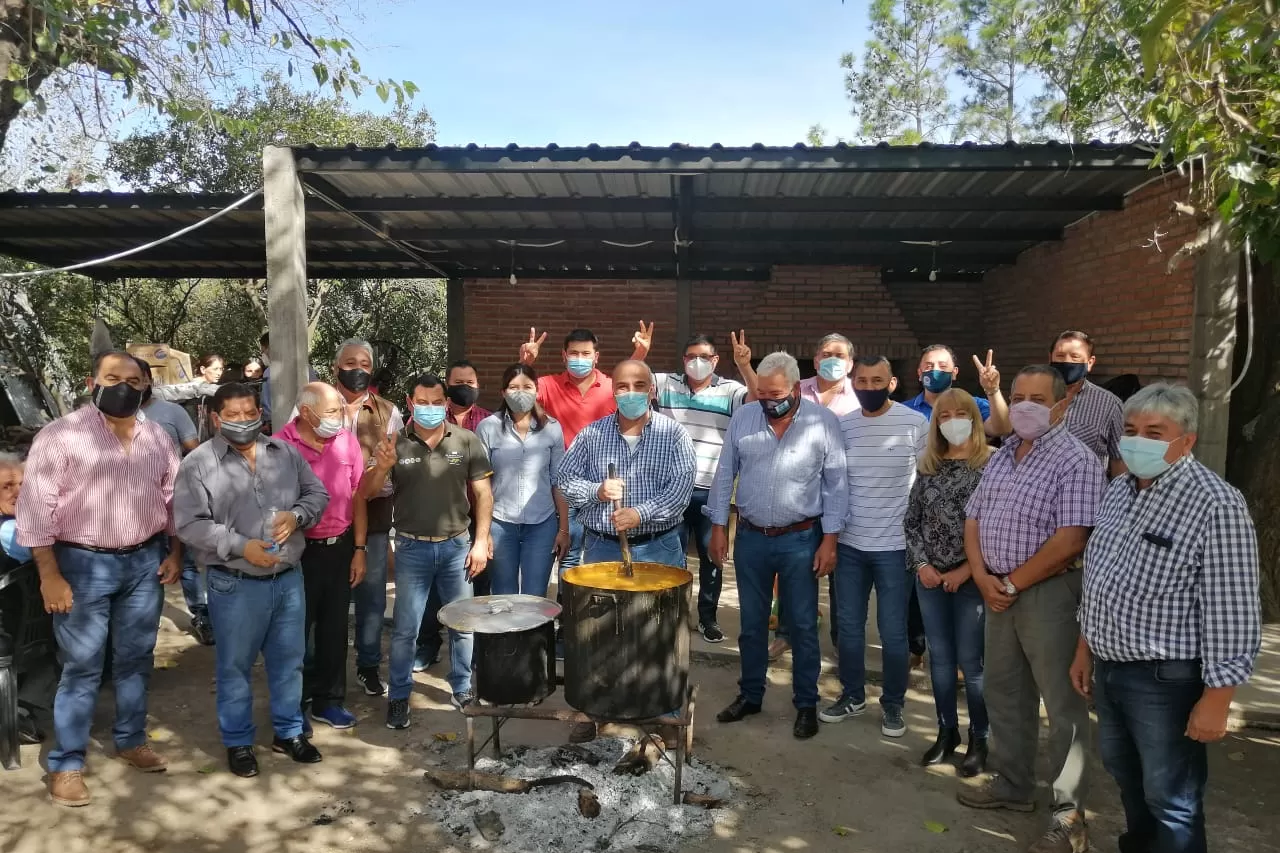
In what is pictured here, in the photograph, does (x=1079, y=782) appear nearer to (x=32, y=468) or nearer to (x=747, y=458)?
(x=747, y=458)

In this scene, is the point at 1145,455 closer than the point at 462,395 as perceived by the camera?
Yes

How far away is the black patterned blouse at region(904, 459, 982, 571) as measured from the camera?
3752 mm

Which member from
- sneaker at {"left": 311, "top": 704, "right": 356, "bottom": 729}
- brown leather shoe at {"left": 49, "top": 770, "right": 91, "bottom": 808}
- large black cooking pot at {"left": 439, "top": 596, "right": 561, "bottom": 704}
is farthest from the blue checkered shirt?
brown leather shoe at {"left": 49, "top": 770, "right": 91, "bottom": 808}

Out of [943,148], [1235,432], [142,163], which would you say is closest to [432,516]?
[943,148]

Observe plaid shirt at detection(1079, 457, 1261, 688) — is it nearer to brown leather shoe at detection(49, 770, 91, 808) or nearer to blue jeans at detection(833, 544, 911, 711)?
blue jeans at detection(833, 544, 911, 711)

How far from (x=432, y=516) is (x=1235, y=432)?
6928 mm

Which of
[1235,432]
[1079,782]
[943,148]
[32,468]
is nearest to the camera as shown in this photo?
[1079,782]

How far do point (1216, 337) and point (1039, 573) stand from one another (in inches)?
144

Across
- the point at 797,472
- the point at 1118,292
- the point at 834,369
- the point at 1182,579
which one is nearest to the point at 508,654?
the point at 797,472

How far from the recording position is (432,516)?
4.41m

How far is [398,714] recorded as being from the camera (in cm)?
447

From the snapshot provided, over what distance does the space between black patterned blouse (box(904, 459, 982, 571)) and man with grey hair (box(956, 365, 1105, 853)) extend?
190 millimetres

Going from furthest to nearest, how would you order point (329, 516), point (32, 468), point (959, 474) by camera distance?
point (329, 516)
point (959, 474)
point (32, 468)

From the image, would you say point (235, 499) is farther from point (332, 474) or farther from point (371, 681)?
point (371, 681)
